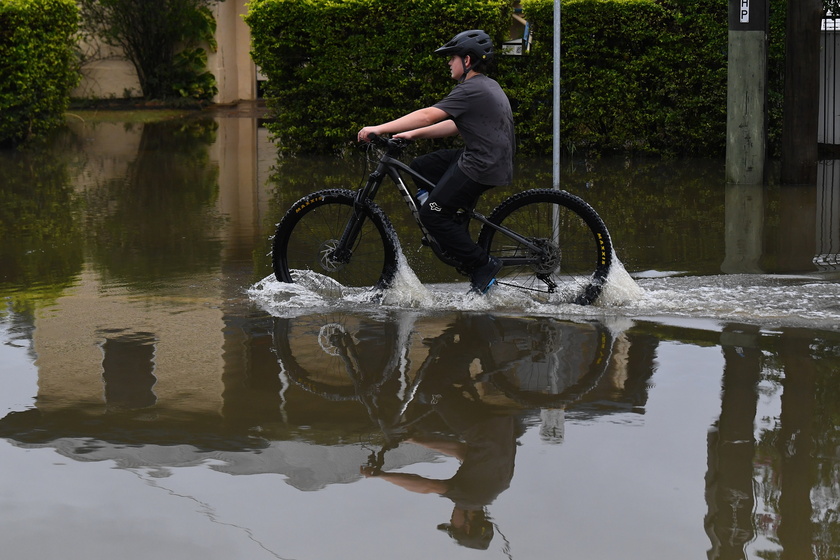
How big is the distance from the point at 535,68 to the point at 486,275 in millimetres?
8323

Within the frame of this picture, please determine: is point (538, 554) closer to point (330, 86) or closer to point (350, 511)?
point (350, 511)

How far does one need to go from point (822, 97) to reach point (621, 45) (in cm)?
271

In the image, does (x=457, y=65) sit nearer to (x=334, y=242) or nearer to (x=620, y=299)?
(x=334, y=242)

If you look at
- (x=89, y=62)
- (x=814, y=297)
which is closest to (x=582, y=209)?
(x=814, y=297)

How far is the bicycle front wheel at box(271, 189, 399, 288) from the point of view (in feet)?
24.5

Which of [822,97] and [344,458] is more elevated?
[822,97]

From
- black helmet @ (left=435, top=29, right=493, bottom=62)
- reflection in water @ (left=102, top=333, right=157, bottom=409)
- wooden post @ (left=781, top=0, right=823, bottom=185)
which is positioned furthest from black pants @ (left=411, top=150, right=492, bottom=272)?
wooden post @ (left=781, top=0, right=823, bottom=185)

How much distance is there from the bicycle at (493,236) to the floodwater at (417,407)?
226mm

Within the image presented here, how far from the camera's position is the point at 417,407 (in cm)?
545

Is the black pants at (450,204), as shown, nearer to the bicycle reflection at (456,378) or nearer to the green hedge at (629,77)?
the bicycle reflection at (456,378)

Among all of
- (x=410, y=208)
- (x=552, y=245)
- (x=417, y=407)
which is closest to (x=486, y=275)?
(x=552, y=245)

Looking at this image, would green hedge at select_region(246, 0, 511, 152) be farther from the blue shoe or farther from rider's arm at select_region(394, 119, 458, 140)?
the blue shoe

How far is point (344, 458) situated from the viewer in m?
4.81

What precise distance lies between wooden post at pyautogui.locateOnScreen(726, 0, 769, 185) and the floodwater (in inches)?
101
